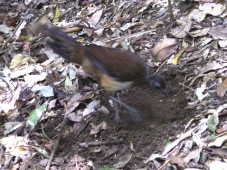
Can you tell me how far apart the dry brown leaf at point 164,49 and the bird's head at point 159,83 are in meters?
0.68

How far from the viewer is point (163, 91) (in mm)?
4402

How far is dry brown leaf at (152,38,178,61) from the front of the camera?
5.03 m

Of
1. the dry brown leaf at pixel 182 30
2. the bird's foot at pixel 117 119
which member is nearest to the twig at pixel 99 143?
the bird's foot at pixel 117 119

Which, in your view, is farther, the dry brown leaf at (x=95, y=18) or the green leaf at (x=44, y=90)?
the dry brown leaf at (x=95, y=18)

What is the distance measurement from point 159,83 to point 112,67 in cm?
50

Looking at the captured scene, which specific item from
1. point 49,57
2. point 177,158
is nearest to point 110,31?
point 49,57

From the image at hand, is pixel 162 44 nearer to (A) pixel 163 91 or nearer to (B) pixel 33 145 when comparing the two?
(A) pixel 163 91

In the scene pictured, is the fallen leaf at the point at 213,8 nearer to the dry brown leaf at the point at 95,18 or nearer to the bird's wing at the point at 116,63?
the bird's wing at the point at 116,63

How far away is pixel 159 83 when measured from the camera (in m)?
4.36

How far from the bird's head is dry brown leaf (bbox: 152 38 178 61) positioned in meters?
0.68

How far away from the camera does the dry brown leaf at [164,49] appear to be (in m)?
5.03

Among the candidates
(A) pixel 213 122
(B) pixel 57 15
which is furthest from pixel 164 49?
(B) pixel 57 15

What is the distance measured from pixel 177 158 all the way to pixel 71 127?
1337 mm

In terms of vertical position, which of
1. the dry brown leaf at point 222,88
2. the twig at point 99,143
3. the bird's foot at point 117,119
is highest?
the dry brown leaf at point 222,88
